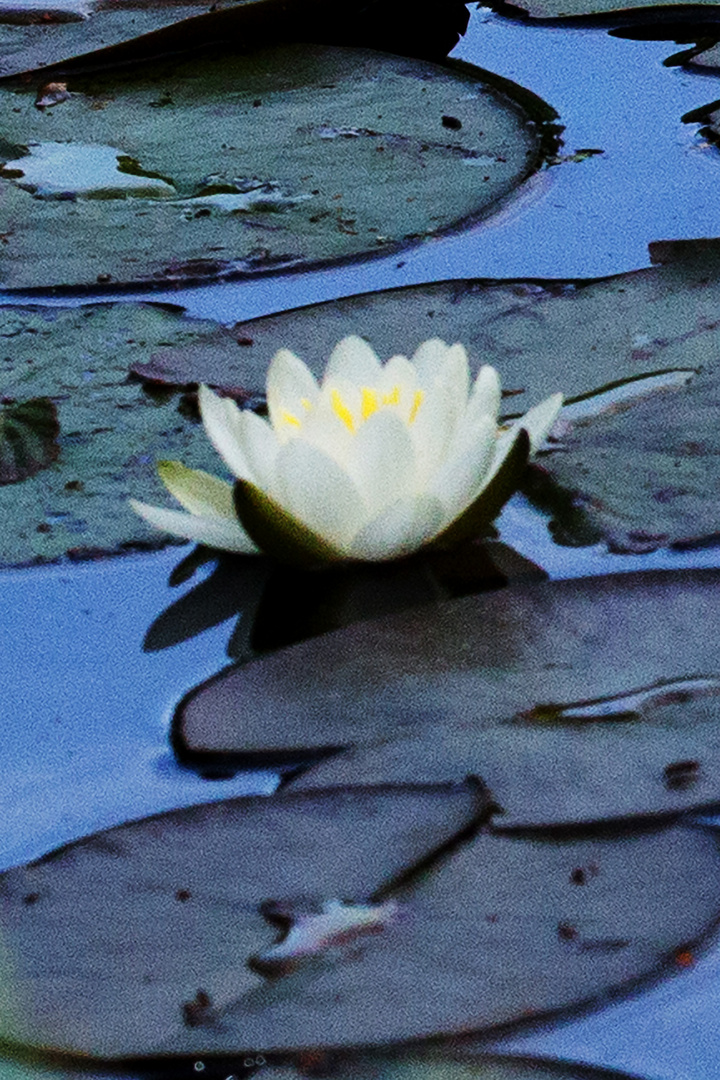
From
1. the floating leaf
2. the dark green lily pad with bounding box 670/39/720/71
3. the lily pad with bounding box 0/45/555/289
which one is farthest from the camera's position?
the dark green lily pad with bounding box 670/39/720/71

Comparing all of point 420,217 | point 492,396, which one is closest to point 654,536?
point 492,396

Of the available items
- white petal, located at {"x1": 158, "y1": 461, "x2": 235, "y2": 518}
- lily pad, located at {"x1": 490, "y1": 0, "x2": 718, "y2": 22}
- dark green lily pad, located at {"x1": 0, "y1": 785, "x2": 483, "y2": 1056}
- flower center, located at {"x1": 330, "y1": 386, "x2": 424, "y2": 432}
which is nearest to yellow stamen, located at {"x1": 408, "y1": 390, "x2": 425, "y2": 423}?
flower center, located at {"x1": 330, "y1": 386, "x2": 424, "y2": 432}

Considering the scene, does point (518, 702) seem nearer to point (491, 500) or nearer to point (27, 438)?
point (491, 500)

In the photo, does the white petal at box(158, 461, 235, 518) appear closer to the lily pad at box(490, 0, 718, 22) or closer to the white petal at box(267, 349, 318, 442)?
the white petal at box(267, 349, 318, 442)

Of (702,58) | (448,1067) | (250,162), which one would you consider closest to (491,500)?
(448,1067)

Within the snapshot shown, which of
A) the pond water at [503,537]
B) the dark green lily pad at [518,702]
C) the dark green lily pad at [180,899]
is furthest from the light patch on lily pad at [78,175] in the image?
the dark green lily pad at [180,899]

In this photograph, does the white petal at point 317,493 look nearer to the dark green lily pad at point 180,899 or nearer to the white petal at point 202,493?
the white petal at point 202,493
